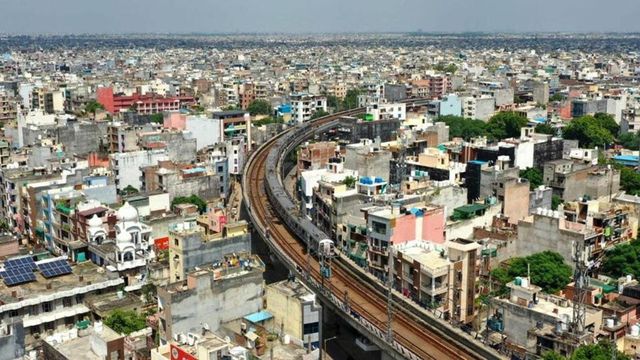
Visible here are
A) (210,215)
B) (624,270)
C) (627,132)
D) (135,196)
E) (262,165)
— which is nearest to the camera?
(624,270)

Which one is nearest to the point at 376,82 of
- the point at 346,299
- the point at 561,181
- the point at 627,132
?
the point at 627,132

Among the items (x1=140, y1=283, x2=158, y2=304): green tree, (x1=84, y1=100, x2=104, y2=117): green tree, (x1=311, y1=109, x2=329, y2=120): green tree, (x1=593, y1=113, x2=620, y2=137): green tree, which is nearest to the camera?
(x1=140, y1=283, x2=158, y2=304): green tree

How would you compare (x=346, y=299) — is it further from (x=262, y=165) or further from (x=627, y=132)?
(x=627, y=132)

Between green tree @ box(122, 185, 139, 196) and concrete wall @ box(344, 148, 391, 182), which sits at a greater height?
concrete wall @ box(344, 148, 391, 182)

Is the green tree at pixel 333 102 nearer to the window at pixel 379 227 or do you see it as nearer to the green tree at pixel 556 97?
the green tree at pixel 556 97

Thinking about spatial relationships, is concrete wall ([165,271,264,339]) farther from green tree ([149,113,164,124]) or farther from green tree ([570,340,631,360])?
green tree ([149,113,164,124])

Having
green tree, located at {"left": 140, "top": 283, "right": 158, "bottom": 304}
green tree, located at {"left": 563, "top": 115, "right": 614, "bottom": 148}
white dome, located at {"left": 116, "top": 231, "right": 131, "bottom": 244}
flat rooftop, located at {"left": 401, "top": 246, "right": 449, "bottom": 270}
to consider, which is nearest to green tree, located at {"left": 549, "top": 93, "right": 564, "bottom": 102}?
green tree, located at {"left": 563, "top": 115, "right": 614, "bottom": 148}
